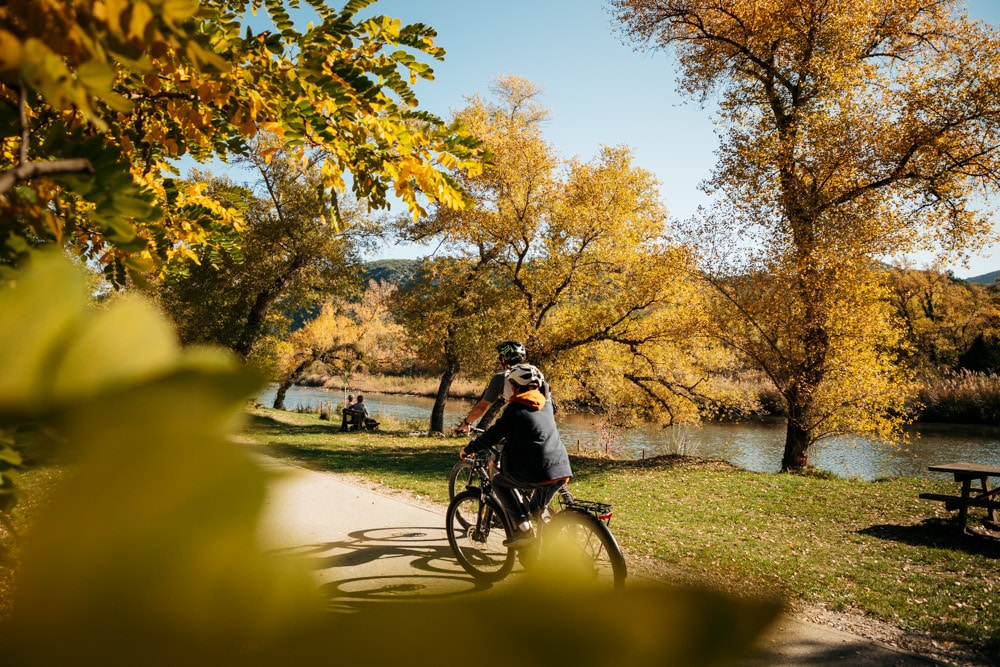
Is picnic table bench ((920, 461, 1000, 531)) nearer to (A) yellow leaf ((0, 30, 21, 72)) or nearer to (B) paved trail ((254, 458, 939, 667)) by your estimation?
(B) paved trail ((254, 458, 939, 667))

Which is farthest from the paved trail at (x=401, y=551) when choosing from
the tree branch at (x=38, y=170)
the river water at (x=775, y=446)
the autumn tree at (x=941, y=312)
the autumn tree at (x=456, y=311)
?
the autumn tree at (x=941, y=312)

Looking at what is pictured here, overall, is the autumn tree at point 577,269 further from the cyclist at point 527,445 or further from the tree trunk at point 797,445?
the cyclist at point 527,445

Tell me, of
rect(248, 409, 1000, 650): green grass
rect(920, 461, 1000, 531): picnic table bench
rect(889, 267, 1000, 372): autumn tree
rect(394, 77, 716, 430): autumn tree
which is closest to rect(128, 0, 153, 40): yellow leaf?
rect(248, 409, 1000, 650): green grass

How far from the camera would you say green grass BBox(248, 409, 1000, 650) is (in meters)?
5.05

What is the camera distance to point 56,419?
232mm

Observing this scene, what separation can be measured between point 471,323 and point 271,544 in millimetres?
14541

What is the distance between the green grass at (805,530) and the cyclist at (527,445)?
0.94 m

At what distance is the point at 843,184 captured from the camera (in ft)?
40.6

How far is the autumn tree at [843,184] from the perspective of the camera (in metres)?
11.8

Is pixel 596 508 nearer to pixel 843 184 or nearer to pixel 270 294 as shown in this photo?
pixel 843 184

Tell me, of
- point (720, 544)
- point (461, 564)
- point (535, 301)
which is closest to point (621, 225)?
point (535, 301)

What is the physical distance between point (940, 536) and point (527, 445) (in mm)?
6526

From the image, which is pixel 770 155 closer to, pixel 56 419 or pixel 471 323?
pixel 471 323

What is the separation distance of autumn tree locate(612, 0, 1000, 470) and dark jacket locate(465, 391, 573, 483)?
10.1 metres
